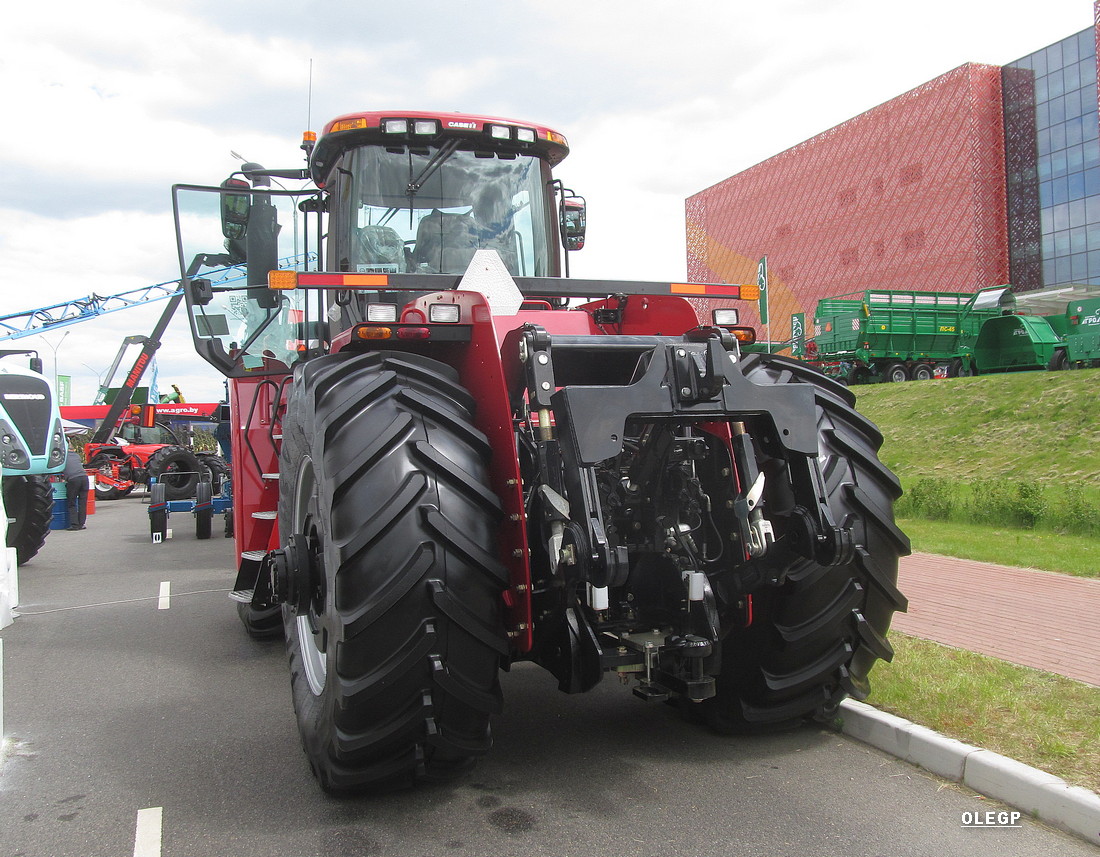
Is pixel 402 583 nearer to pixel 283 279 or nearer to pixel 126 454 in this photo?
pixel 283 279

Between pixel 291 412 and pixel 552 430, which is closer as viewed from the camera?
pixel 552 430

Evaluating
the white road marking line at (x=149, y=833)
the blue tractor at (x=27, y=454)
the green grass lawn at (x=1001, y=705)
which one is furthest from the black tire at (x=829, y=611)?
the blue tractor at (x=27, y=454)

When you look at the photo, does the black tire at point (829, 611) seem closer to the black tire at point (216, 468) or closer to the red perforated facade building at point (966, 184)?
the black tire at point (216, 468)

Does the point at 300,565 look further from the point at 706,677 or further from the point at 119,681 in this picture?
the point at 119,681

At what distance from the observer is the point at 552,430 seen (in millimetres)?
3561

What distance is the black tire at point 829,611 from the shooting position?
12.7 feet

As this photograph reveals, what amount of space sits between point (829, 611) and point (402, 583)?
1.85 meters

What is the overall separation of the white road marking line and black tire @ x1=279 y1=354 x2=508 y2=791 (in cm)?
62

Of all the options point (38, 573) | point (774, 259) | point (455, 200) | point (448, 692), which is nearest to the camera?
point (448, 692)

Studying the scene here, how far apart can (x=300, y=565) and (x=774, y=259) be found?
67487mm

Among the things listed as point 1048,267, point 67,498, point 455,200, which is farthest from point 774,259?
point 455,200

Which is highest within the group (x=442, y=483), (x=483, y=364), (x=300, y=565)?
(x=483, y=364)

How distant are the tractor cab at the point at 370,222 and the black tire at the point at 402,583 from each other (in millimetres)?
1839

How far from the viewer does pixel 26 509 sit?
10.9 metres
